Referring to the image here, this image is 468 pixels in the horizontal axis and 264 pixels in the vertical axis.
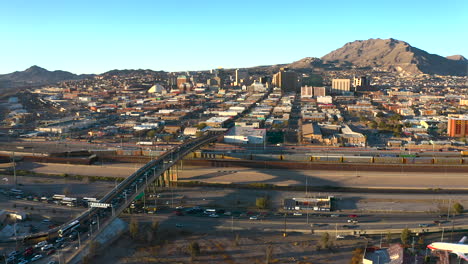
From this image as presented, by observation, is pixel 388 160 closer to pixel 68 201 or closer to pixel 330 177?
pixel 330 177

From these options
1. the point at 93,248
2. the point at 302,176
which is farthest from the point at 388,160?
the point at 93,248

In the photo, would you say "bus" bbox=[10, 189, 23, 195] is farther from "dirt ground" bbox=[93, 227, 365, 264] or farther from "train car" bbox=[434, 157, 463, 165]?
"train car" bbox=[434, 157, 463, 165]

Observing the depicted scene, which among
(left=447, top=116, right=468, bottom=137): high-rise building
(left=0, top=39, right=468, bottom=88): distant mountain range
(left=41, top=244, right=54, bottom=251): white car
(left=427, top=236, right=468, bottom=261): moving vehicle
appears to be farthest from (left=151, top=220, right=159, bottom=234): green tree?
(left=0, top=39, right=468, bottom=88): distant mountain range

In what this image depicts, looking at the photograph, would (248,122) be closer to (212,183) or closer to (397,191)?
(212,183)

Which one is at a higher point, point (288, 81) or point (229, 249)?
point (288, 81)

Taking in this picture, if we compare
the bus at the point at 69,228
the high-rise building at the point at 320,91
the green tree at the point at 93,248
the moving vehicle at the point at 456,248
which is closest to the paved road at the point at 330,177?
the moving vehicle at the point at 456,248

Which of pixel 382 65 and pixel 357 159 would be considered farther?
pixel 382 65
